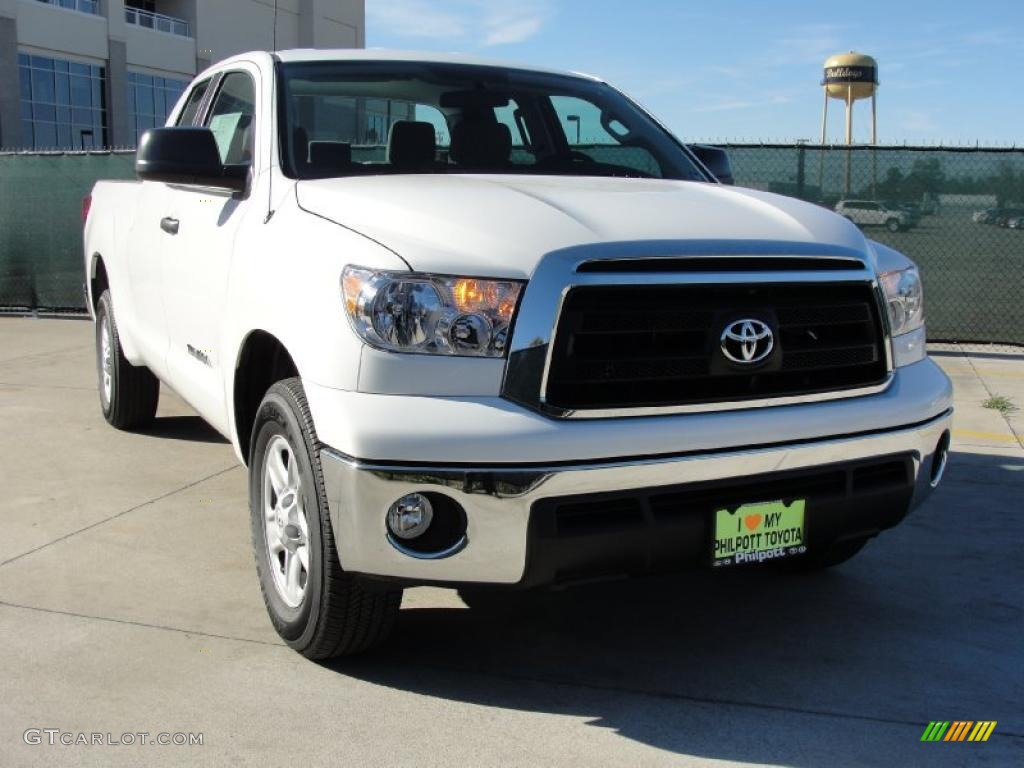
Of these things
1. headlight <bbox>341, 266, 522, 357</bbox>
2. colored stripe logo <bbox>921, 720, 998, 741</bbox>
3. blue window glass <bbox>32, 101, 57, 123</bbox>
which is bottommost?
colored stripe logo <bbox>921, 720, 998, 741</bbox>

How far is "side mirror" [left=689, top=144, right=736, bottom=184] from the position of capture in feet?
16.3

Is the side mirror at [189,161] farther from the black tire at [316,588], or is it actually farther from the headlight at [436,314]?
the headlight at [436,314]

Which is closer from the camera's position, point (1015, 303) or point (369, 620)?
point (369, 620)

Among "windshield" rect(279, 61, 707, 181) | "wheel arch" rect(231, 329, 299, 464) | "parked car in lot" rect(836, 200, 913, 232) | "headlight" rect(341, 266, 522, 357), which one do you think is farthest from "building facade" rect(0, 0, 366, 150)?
"headlight" rect(341, 266, 522, 357)

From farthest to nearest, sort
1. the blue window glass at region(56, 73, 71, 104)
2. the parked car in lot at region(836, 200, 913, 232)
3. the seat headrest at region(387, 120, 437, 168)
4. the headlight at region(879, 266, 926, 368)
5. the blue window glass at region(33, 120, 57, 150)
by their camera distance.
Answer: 1. the blue window glass at region(56, 73, 71, 104)
2. the blue window glass at region(33, 120, 57, 150)
3. the parked car in lot at region(836, 200, 913, 232)
4. the seat headrest at region(387, 120, 437, 168)
5. the headlight at region(879, 266, 926, 368)

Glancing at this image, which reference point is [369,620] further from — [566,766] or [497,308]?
[497,308]

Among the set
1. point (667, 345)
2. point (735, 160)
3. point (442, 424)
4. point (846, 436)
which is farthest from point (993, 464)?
point (735, 160)

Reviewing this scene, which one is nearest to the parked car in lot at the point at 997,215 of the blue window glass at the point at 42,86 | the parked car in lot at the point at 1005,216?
the parked car in lot at the point at 1005,216

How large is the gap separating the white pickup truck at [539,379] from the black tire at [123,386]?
255 centimetres

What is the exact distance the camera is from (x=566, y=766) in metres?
2.94

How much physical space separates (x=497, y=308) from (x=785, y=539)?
1.05 metres

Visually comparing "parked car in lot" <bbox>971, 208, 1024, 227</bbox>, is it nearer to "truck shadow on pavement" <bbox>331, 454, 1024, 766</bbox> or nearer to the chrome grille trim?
"truck shadow on pavement" <bbox>331, 454, 1024, 766</bbox>

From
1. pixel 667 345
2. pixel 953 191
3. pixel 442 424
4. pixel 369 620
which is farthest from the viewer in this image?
pixel 953 191

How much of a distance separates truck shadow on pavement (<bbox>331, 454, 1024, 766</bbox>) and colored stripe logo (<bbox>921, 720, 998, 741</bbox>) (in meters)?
0.03
